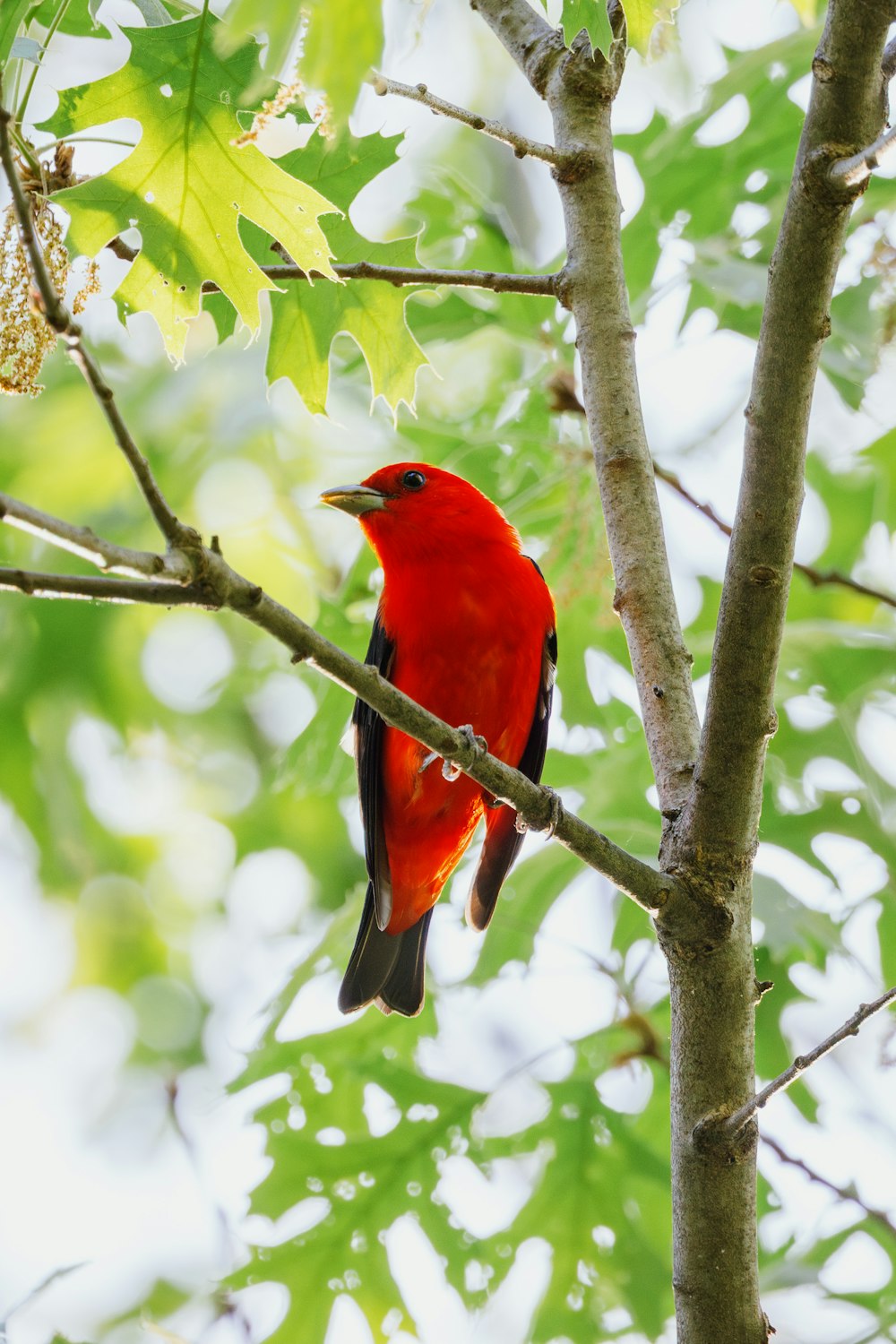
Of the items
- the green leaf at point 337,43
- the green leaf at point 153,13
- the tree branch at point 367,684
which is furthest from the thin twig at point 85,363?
the green leaf at point 153,13

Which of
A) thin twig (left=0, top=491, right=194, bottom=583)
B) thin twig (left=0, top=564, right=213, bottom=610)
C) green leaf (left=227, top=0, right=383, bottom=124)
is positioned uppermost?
green leaf (left=227, top=0, right=383, bottom=124)

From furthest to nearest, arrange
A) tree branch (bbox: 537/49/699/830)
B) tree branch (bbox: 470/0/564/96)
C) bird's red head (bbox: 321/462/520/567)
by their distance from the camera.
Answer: bird's red head (bbox: 321/462/520/567), tree branch (bbox: 470/0/564/96), tree branch (bbox: 537/49/699/830)

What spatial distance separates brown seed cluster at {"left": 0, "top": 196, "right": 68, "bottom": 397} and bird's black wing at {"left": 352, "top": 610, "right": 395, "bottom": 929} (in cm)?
216

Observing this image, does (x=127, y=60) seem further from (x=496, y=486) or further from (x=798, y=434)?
(x=496, y=486)

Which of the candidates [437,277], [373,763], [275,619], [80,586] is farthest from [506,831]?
[80,586]

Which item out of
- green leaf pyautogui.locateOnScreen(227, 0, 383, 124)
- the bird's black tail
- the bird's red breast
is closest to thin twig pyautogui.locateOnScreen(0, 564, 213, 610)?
green leaf pyautogui.locateOnScreen(227, 0, 383, 124)

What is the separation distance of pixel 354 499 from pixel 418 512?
9.4 inches

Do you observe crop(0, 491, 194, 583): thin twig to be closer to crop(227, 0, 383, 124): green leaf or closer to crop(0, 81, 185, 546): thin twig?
crop(0, 81, 185, 546): thin twig

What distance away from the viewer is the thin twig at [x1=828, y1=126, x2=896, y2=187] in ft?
7.20

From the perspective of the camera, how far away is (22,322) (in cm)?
269

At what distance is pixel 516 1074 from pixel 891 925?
4.49 ft

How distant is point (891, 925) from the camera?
471cm

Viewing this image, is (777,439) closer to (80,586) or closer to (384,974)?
(80,586)

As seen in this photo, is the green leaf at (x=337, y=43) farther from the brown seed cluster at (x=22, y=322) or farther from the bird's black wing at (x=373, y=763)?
the bird's black wing at (x=373, y=763)
